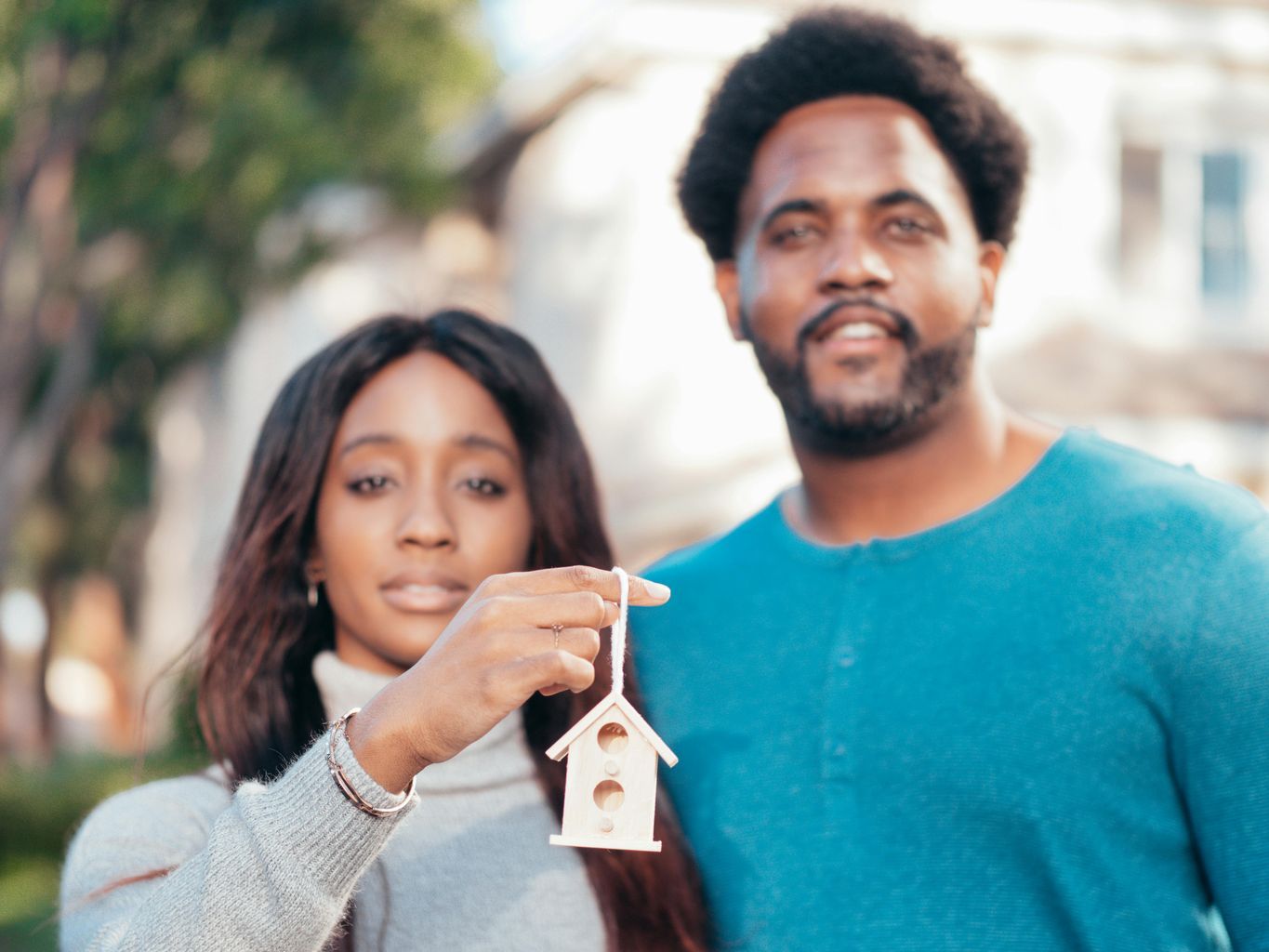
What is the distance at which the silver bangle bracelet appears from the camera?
232 centimetres

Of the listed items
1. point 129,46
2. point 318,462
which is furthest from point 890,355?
point 129,46

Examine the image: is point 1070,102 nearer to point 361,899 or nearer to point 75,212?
point 75,212

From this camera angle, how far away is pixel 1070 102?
491 inches

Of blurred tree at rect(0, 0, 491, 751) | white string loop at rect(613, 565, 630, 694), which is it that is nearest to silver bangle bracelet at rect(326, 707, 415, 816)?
white string loop at rect(613, 565, 630, 694)

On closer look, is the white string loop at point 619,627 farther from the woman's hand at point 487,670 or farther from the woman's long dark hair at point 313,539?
the woman's long dark hair at point 313,539

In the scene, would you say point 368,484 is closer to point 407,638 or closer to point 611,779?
point 407,638

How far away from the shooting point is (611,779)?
99.0 inches

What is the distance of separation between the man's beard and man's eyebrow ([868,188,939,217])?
0.24m

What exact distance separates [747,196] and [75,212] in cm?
923

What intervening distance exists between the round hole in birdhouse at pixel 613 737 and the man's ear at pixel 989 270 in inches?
58.8

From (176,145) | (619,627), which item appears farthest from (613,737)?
(176,145)

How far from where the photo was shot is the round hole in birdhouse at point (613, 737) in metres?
2.53

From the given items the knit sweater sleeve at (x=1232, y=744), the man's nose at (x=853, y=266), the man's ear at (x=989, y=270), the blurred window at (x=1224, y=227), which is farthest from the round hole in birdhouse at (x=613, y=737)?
the blurred window at (x=1224, y=227)

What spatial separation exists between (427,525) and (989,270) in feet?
4.89
